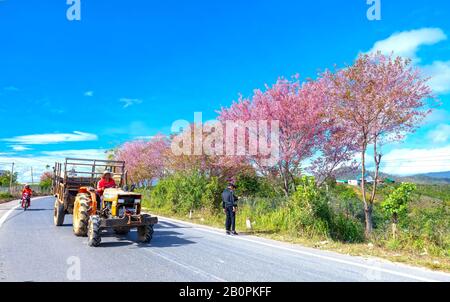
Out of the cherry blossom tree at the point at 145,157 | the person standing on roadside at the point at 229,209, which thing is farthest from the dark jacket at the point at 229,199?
the cherry blossom tree at the point at 145,157

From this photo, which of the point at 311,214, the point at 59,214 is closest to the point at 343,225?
the point at 311,214

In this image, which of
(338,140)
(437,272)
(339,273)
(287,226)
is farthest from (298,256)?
(338,140)

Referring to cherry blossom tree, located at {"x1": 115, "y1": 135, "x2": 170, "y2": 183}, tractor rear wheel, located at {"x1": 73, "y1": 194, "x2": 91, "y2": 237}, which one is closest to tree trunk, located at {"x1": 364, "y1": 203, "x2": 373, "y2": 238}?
tractor rear wheel, located at {"x1": 73, "y1": 194, "x2": 91, "y2": 237}

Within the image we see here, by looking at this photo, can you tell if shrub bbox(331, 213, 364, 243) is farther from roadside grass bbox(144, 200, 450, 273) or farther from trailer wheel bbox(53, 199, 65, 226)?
trailer wheel bbox(53, 199, 65, 226)

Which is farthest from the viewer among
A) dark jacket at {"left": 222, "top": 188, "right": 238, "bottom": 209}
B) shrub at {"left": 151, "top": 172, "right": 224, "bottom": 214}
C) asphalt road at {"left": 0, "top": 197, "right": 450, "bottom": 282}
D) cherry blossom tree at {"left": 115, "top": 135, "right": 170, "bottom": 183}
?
cherry blossom tree at {"left": 115, "top": 135, "right": 170, "bottom": 183}

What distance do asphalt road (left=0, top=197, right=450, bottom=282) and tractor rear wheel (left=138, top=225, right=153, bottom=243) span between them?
0.74 ft

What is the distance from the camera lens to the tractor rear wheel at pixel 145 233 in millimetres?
10094

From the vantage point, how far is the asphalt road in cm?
627

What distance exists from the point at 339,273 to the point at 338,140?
11.9 meters

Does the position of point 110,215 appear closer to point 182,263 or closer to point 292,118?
point 182,263

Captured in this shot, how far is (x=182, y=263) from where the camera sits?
7.39m

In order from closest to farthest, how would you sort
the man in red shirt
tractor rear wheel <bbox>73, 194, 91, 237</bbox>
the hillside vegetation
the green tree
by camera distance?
the hillside vegetation → tractor rear wheel <bbox>73, 194, 91, 237</bbox> → the man in red shirt → the green tree
